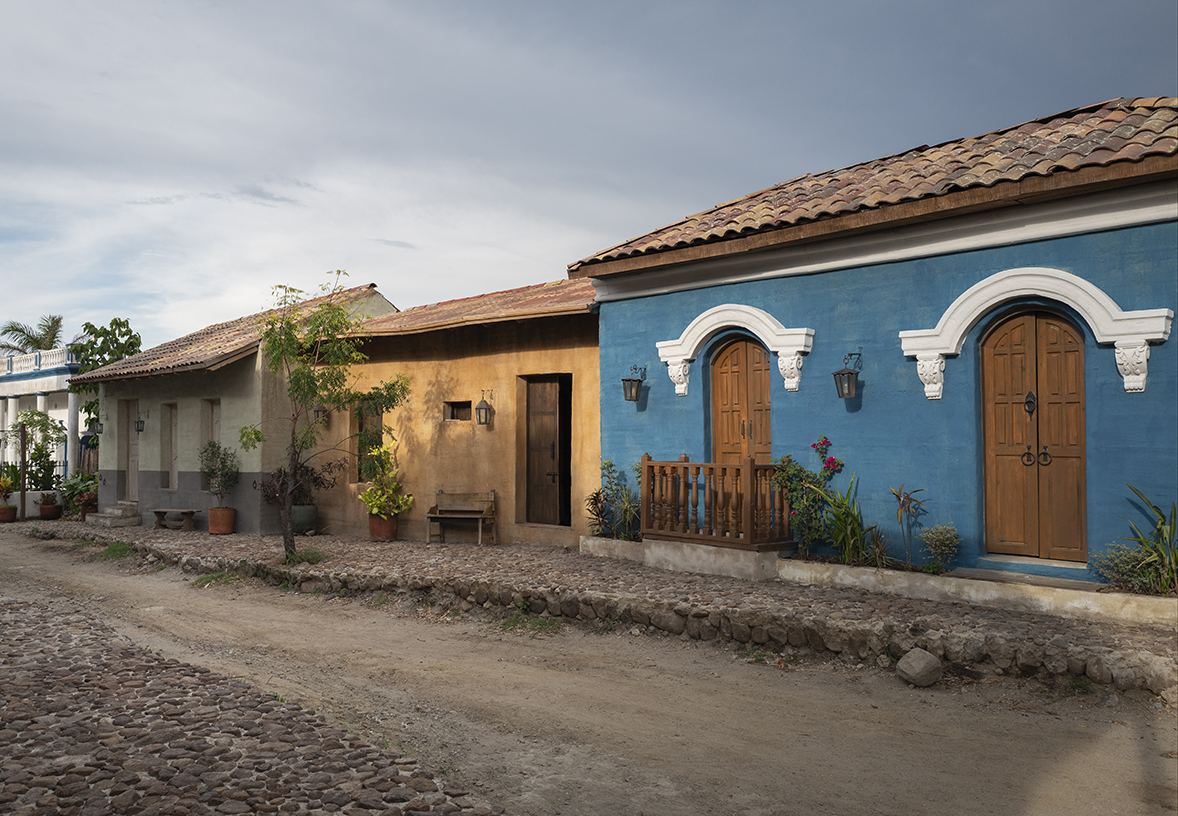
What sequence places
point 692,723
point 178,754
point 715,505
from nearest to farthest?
point 178,754 < point 692,723 < point 715,505

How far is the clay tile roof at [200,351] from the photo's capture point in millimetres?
13780

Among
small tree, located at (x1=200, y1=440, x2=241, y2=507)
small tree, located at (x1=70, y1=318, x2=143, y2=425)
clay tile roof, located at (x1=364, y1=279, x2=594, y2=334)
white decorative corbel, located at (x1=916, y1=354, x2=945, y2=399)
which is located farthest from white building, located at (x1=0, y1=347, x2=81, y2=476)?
white decorative corbel, located at (x1=916, y1=354, x2=945, y2=399)

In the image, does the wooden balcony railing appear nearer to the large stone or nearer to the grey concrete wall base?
the grey concrete wall base

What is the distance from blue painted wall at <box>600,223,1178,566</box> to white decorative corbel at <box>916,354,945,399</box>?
0.08 metres

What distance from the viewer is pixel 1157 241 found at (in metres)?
6.66

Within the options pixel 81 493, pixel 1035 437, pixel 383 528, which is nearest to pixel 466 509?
pixel 383 528

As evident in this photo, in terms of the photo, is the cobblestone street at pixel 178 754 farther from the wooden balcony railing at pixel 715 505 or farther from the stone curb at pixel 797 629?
the wooden balcony railing at pixel 715 505

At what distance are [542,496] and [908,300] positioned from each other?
240 inches

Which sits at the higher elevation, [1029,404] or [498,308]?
[498,308]

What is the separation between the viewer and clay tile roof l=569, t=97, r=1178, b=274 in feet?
22.9

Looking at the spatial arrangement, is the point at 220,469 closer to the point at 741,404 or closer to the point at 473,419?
the point at 473,419

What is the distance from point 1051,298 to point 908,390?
1472mm

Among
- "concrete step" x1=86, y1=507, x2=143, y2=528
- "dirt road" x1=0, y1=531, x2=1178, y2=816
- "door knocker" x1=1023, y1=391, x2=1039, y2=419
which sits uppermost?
"door knocker" x1=1023, y1=391, x2=1039, y2=419

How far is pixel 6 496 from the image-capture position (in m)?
19.8
